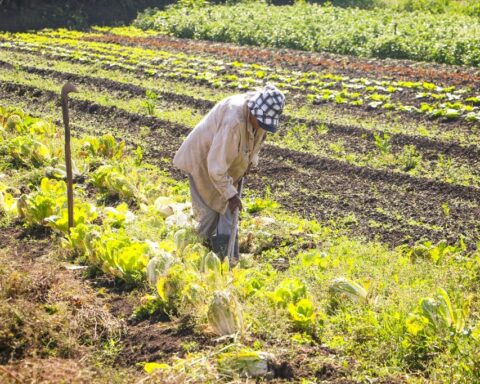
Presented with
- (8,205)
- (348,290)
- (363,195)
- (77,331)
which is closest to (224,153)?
(348,290)

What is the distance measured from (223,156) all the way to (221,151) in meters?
0.04

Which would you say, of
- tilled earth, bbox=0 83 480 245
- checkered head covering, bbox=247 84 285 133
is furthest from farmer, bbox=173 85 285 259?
tilled earth, bbox=0 83 480 245

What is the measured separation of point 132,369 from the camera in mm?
3811

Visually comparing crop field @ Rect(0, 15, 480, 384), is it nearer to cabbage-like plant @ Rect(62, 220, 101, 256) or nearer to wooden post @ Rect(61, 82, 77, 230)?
cabbage-like plant @ Rect(62, 220, 101, 256)

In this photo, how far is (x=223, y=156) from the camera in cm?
496

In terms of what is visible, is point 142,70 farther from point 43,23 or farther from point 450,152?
point 43,23

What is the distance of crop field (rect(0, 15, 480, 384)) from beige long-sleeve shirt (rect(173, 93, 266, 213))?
43 centimetres

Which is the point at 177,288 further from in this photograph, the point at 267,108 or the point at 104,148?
the point at 104,148

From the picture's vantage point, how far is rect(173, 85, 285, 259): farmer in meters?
4.73

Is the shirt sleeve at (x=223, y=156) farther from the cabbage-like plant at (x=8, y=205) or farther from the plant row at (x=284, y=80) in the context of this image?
the plant row at (x=284, y=80)

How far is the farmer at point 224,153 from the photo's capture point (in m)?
4.73

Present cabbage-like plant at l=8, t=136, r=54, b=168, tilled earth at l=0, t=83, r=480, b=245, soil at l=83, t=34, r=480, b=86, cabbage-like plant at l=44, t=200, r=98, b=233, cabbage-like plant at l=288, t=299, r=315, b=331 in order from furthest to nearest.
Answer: soil at l=83, t=34, r=480, b=86 < cabbage-like plant at l=8, t=136, r=54, b=168 < tilled earth at l=0, t=83, r=480, b=245 < cabbage-like plant at l=44, t=200, r=98, b=233 < cabbage-like plant at l=288, t=299, r=315, b=331

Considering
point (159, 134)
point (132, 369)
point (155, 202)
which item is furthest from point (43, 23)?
point (132, 369)

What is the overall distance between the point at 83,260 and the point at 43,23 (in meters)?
18.0
